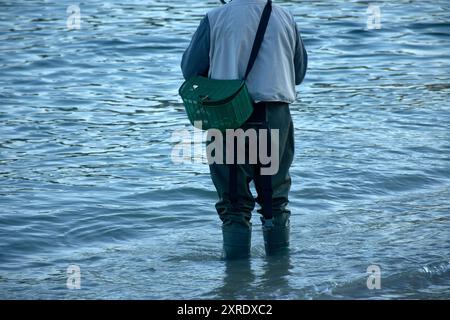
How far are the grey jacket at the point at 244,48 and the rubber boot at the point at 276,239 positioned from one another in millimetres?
933

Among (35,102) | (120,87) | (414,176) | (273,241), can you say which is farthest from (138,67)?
(273,241)

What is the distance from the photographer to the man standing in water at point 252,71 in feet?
20.5

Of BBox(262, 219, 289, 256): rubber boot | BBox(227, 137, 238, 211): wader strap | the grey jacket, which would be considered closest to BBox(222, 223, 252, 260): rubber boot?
BBox(262, 219, 289, 256): rubber boot

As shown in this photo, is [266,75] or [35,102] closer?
[266,75]

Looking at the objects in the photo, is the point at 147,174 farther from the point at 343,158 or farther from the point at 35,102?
the point at 35,102

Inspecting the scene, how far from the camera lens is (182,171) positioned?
9664mm

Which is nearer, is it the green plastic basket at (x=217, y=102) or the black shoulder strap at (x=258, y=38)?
the green plastic basket at (x=217, y=102)

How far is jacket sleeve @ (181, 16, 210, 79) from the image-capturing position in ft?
20.7

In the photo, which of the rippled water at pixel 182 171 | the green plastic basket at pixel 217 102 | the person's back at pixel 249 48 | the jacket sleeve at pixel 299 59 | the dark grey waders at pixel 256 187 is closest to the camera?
the green plastic basket at pixel 217 102

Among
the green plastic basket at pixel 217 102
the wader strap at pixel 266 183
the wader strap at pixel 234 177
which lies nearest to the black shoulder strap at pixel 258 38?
the green plastic basket at pixel 217 102

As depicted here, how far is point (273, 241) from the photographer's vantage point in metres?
6.87

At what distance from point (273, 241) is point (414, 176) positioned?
9.44ft

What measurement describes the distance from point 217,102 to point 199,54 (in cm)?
43

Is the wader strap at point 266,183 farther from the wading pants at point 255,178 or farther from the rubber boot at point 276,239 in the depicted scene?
the rubber boot at point 276,239
